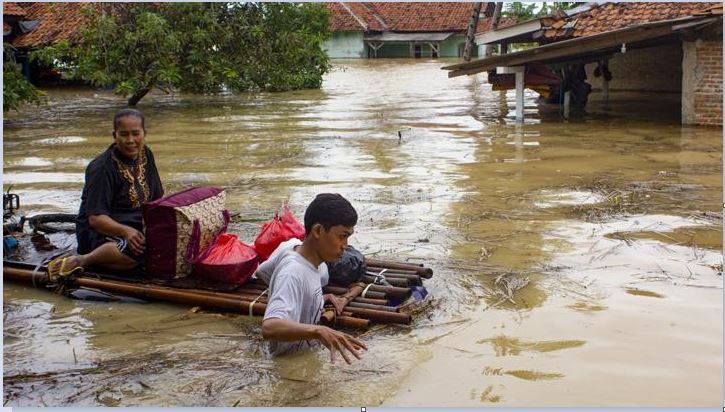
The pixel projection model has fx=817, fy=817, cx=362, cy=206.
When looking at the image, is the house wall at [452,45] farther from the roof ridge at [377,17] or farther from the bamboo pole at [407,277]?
the bamboo pole at [407,277]

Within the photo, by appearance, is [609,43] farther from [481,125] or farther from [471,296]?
[471,296]

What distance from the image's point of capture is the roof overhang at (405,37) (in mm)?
43562

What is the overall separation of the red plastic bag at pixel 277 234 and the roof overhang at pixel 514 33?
11.8m

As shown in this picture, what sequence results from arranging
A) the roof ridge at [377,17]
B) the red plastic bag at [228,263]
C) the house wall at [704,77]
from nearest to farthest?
the red plastic bag at [228,263] < the house wall at [704,77] < the roof ridge at [377,17]

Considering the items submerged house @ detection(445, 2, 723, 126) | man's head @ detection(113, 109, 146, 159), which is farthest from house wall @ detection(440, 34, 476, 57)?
man's head @ detection(113, 109, 146, 159)

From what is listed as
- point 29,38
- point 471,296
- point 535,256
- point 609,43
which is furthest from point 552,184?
point 29,38

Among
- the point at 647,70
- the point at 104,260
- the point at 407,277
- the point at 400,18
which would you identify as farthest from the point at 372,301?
the point at 400,18

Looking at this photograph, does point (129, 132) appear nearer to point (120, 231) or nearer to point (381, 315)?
point (120, 231)

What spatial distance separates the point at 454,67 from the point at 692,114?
13.5 feet

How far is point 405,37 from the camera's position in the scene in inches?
1725

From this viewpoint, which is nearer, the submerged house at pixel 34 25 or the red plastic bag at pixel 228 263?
the red plastic bag at pixel 228 263

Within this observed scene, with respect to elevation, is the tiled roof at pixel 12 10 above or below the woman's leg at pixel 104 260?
above

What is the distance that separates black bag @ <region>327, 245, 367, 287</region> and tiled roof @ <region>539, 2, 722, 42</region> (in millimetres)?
9876

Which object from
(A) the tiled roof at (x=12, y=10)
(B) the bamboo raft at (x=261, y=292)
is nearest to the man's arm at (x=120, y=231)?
(B) the bamboo raft at (x=261, y=292)
